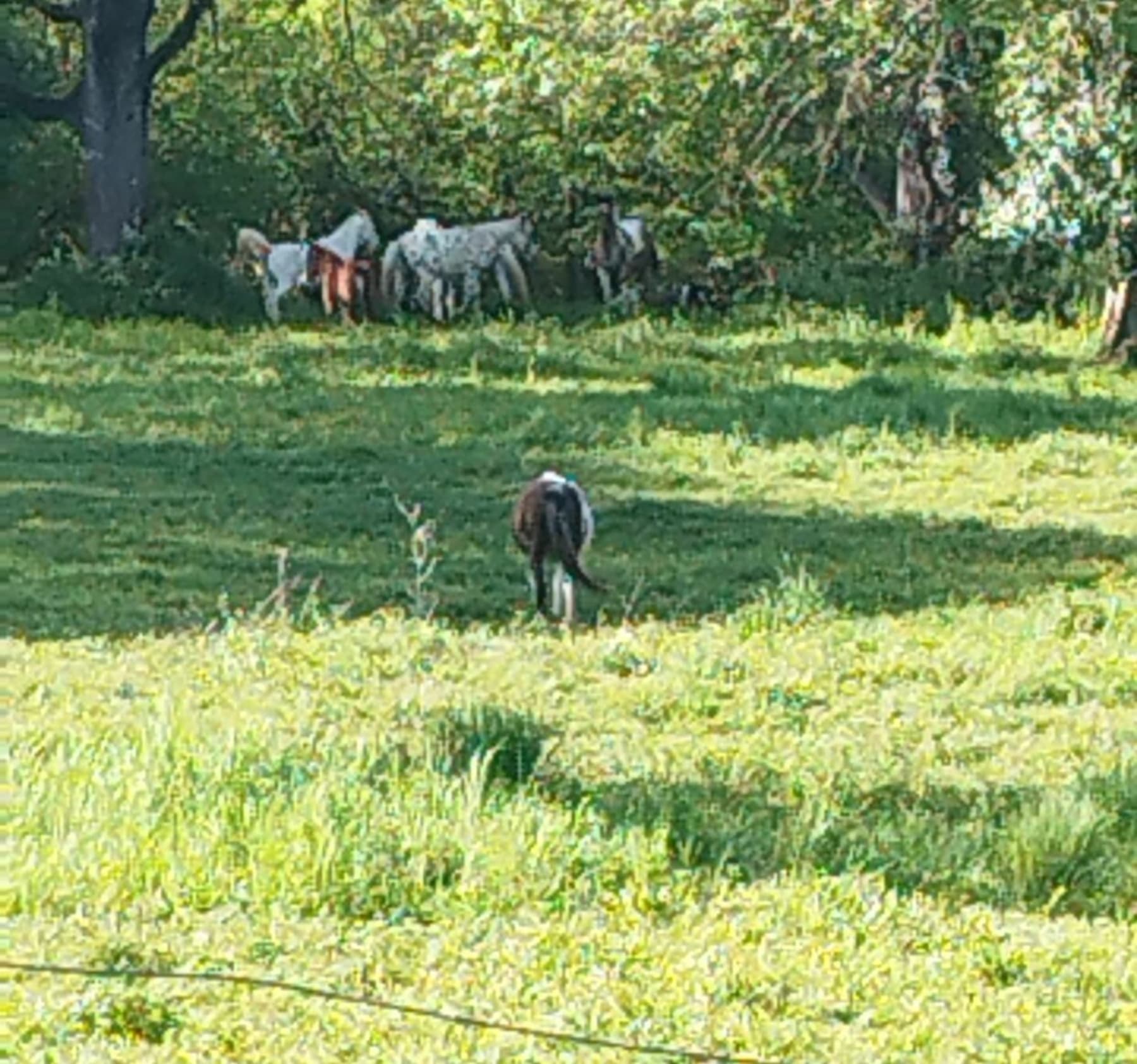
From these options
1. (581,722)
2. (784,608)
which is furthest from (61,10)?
(581,722)

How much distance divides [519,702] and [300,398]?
10.9 meters

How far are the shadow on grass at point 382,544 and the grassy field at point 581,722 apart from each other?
5cm

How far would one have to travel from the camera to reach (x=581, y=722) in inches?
400

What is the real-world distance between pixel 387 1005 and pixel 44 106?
24.0 m

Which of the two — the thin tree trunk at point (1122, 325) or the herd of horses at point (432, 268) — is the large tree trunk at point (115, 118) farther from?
the thin tree trunk at point (1122, 325)

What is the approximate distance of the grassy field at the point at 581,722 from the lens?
6.22 metres

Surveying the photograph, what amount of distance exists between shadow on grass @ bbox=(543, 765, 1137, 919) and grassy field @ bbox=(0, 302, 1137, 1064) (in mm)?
19

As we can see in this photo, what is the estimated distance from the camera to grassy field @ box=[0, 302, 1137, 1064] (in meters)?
6.22

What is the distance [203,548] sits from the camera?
14492 millimetres

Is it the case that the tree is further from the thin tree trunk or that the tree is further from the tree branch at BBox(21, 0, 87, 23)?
the thin tree trunk

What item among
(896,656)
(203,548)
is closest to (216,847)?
(896,656)

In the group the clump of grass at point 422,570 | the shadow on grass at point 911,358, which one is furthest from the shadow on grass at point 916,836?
the shadow on grass at point 911,358

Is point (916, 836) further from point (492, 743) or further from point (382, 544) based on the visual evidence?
point (382, 544)

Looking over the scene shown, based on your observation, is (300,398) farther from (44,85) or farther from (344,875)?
(344,875)
